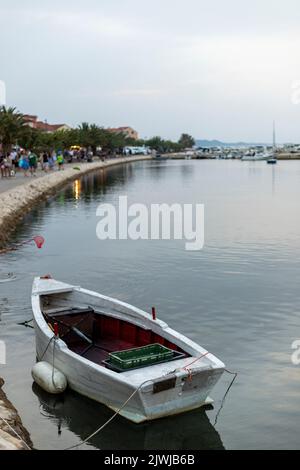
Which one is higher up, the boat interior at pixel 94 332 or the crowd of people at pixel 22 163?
the crowd of people at pixel 22 163

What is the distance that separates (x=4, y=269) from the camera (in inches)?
847

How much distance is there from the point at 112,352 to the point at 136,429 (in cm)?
207

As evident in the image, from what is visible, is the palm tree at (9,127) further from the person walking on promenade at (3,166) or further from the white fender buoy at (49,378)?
the white fender buoy at (49,378)

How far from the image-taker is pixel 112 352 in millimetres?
11594

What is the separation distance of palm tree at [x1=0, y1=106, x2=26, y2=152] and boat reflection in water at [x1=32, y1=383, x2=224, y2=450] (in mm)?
43461

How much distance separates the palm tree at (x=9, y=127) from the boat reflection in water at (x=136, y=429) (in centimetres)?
4346

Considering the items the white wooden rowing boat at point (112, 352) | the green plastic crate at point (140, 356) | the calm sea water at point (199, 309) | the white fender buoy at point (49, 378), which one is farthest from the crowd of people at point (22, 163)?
the green plastic crate at point (140, 356)

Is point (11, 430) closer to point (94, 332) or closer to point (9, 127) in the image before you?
point (94, 332)

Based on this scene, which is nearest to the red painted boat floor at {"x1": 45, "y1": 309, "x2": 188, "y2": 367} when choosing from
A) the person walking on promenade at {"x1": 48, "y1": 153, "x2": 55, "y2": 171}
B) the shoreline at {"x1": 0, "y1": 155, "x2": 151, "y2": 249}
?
the shoreline at {"x1": 0, "y1": 155, "x2": 151, "y2": 249}

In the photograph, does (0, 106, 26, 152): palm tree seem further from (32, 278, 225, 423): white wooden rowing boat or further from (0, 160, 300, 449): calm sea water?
(32, 278, 225, 423): white wooden rowing boat

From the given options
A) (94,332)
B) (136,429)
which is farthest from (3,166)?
(136,429)

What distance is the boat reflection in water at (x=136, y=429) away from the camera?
9.52 meters
